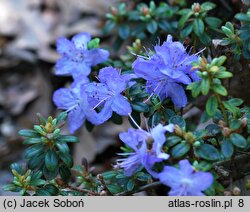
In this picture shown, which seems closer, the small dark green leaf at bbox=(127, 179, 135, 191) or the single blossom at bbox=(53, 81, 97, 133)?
the small dark green leaf at bbox=(127, 179, 135, 191)

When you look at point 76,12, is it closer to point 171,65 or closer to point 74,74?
point 74,74

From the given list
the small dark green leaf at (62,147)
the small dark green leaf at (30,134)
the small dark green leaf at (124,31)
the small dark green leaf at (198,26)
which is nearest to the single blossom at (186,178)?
the small dark green leaf at (62,147)

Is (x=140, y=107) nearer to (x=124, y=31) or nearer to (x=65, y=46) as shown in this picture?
(x=65, y=46)

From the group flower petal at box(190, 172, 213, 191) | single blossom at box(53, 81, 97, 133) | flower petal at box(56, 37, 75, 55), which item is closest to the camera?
flower petal at box(190, 172, 213, 191)

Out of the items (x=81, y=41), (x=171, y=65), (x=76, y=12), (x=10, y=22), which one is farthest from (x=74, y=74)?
(x=10, y=22)

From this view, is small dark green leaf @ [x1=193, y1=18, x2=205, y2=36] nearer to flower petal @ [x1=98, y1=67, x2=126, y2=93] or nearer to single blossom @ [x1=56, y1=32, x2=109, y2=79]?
single blossom @ [x1=56, y1=32, x2=109, y2=79]

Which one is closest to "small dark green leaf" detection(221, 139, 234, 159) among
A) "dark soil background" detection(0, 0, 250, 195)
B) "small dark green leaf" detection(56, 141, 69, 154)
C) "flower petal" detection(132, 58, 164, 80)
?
"flower petal" detection(132, 58, 164, 80)
